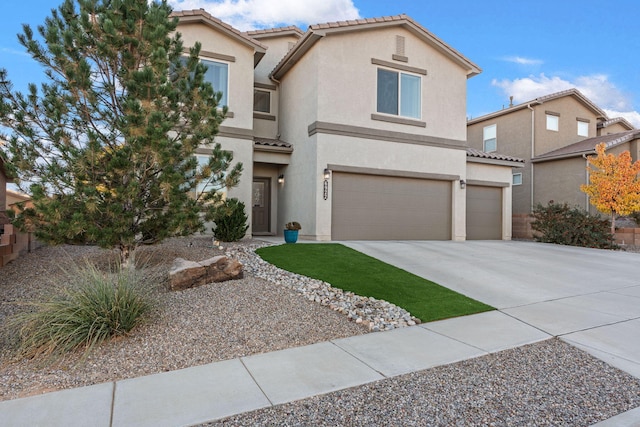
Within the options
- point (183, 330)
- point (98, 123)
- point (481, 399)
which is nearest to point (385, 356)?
point (481, 399)

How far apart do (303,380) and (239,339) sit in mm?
1234

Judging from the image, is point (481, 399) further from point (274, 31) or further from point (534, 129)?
point (534, 129)

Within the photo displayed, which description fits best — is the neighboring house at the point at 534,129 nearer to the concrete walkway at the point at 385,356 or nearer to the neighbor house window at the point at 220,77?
the concrete walkway at the point at 385,356

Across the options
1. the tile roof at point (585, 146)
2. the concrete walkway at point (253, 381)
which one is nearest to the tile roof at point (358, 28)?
the tile roof at point (585, 146)

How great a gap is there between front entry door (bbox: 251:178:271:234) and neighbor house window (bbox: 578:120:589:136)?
1838 centimetres

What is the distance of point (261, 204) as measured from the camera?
14781 millimetres

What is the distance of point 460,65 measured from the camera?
47.3 feet

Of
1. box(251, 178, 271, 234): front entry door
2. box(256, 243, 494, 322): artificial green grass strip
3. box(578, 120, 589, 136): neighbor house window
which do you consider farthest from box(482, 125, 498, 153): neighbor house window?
box(256, 243, 494, 322): artificial green grass strip

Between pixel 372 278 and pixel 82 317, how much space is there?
15.9ft

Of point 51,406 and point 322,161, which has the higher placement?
point 322,161

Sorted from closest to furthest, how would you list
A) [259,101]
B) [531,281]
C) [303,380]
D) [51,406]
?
[51,406] → [303,380] → [531,281] → [259,101]

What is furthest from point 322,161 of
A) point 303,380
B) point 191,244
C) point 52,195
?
point 303,380

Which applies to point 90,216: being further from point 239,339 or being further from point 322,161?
point 322,161

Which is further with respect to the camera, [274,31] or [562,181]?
[562,181]
